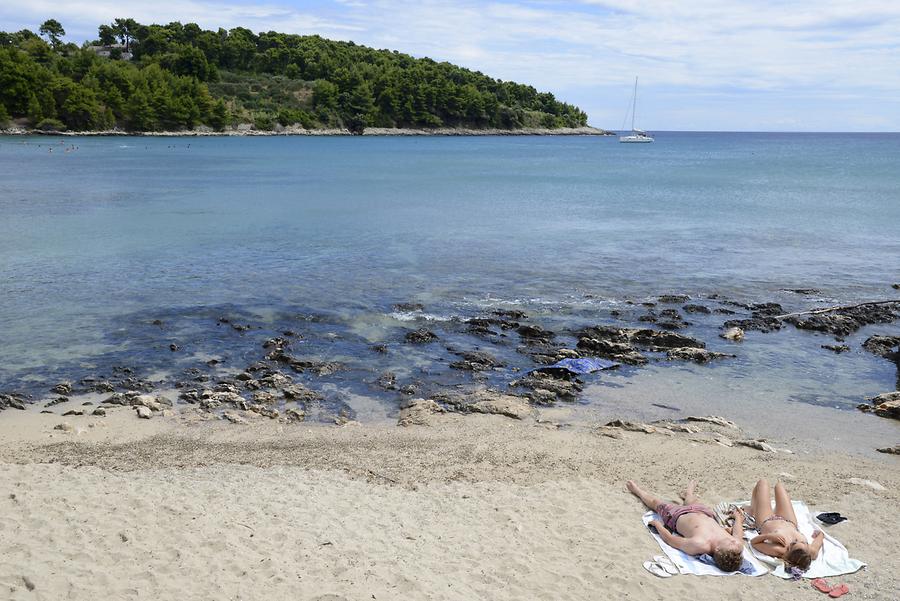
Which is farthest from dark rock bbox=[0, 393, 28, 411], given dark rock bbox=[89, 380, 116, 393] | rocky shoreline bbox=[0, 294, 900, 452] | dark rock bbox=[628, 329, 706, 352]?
dark rock bbox=[628, 329, 706, 352]

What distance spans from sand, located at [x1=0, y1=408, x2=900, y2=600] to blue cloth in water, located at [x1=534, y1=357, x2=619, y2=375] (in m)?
2.65

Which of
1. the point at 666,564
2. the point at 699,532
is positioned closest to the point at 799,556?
the point at 699,532

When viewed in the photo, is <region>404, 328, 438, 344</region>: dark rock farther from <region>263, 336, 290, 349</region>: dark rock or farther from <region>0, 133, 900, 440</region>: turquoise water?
<region>263, 336, 290, 349</region>: dark rock

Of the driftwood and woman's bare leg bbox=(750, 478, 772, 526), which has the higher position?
the driftwood

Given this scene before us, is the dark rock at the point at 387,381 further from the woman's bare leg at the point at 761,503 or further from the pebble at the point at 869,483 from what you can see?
the pebble at the point at 869,483

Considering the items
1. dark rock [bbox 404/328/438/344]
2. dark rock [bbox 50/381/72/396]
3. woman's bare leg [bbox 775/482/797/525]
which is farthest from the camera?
dark rock [bbox 404/328/438/344]

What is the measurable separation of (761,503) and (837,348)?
31.9 ft

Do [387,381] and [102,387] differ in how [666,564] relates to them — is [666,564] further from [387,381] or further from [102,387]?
[102,387]

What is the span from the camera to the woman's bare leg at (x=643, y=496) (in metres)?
9.35

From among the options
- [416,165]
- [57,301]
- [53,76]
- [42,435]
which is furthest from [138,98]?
[42,435]

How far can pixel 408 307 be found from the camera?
2033cm

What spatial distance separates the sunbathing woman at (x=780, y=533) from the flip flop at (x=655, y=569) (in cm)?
126

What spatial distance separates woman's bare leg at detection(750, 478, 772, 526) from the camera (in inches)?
348

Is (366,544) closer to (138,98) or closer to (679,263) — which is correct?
(679,263)
